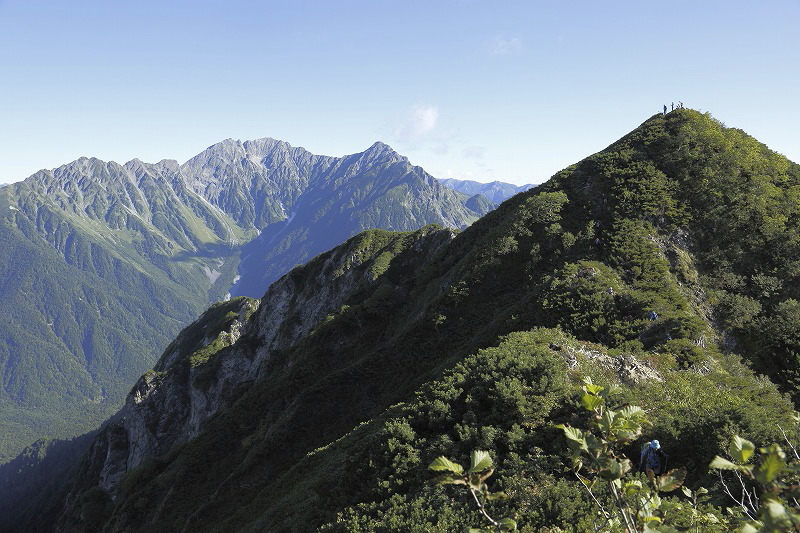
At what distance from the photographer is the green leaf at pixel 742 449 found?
180 inches

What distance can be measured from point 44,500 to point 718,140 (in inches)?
7967

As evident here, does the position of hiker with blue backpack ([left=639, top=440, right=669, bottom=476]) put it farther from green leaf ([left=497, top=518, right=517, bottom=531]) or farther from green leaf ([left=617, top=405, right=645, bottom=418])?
green leaf ([left=497, top=518, right=517, bottom=531])

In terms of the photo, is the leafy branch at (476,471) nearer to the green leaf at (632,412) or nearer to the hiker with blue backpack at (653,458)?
the green leaf at (632,412)

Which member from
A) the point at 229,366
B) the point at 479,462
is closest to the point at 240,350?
the point at 229,366

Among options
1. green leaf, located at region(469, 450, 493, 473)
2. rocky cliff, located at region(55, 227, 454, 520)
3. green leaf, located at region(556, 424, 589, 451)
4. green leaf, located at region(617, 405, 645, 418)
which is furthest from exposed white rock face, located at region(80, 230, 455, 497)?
green leaf, located at region(469, 450, 493, 473)

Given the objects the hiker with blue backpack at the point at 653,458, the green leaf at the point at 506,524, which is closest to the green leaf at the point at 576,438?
the green leaf at the point at 506,524

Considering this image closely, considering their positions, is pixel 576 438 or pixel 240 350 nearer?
pixel 576 438

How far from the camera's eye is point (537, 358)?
23.3 meters

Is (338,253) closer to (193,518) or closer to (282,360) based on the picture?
(282,360)

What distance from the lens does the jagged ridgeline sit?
19016 millimetres

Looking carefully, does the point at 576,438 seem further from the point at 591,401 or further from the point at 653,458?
the point at 653,458

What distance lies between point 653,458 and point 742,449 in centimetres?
1539

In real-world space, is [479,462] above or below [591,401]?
below

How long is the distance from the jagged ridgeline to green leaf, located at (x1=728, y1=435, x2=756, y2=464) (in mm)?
10390
